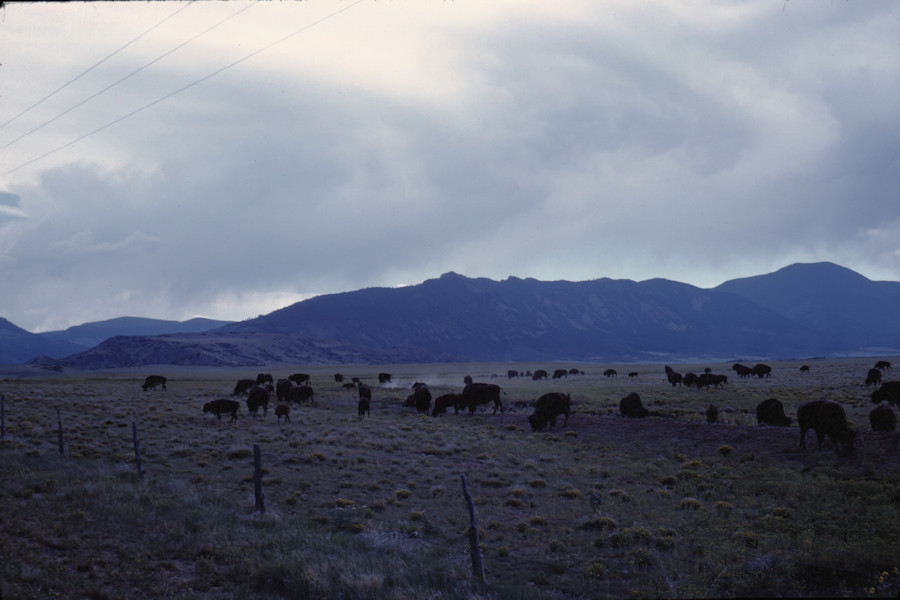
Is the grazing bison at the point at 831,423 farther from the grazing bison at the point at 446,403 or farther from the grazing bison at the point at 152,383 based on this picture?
the grazing bison at the point at 152,383

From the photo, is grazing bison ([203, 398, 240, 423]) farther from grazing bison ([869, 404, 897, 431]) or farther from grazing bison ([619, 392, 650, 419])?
grazing bison ([869, 404, 897, 431])

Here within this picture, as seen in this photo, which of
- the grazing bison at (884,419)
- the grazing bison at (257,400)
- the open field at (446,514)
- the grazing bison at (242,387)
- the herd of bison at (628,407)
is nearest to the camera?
the open field at (446,514)

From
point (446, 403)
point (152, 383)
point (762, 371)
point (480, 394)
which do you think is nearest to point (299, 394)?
point (446, 403)

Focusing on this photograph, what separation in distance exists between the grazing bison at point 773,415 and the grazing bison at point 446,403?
1848 centimetres

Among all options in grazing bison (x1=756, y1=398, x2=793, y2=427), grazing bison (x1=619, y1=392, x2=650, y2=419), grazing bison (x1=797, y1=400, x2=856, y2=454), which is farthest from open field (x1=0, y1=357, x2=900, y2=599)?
grazing bison (x1=619, y1=392, x2=650, y2=419)

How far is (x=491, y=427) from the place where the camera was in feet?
104

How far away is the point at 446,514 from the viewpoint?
48.1 ft

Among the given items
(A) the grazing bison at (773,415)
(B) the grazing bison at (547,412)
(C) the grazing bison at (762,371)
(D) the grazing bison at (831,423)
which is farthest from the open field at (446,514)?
(C) the grazing bison at (762,371)

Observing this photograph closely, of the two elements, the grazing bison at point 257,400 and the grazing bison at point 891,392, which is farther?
the grazing bison at point 257,400

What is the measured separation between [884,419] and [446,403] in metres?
23.9

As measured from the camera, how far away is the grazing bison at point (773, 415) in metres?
25.3

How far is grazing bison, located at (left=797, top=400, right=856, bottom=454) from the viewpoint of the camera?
742 inches

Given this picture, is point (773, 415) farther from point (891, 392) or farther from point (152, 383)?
point (152, 383)

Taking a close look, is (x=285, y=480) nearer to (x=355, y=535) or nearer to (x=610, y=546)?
(x=355, y=535)
